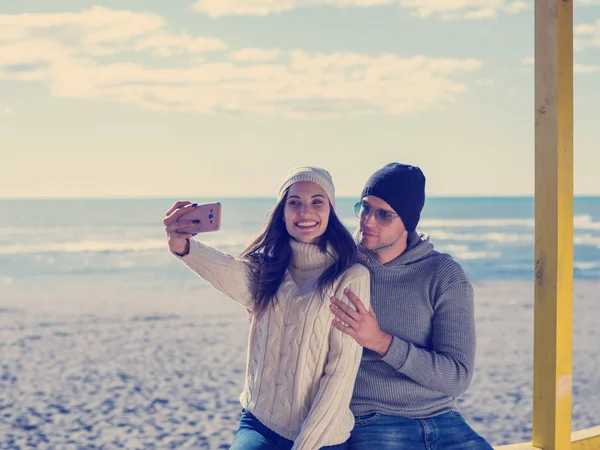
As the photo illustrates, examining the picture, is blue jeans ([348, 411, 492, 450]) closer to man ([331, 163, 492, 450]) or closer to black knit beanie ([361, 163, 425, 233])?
man ([331, 163, 492, 450])

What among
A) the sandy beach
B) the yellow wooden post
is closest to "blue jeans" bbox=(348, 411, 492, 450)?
the yellow wooden post

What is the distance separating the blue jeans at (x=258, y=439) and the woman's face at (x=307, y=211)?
2.11 feet

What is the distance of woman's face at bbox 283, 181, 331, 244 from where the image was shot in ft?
8.68

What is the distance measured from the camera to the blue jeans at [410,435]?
2.62 meters

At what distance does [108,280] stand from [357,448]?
15772 mm

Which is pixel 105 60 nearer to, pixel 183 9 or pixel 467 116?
pixel 183 9

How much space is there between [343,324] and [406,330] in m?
0.32

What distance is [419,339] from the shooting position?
9.11ft

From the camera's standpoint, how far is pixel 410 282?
9.26 ft

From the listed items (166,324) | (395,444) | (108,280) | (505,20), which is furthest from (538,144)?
(505,20)

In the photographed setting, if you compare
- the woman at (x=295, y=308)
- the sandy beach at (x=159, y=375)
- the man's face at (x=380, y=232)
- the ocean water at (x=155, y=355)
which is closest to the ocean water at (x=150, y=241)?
the ocean water at (x=155, y=355)

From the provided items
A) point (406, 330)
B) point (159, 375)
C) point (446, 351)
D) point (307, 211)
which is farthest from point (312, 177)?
point (159, 375)

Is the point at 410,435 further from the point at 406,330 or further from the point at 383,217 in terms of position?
the point at 383,217

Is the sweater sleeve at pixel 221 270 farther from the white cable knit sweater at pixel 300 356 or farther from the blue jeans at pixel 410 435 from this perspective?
the blue jeans at pixel 410 435
